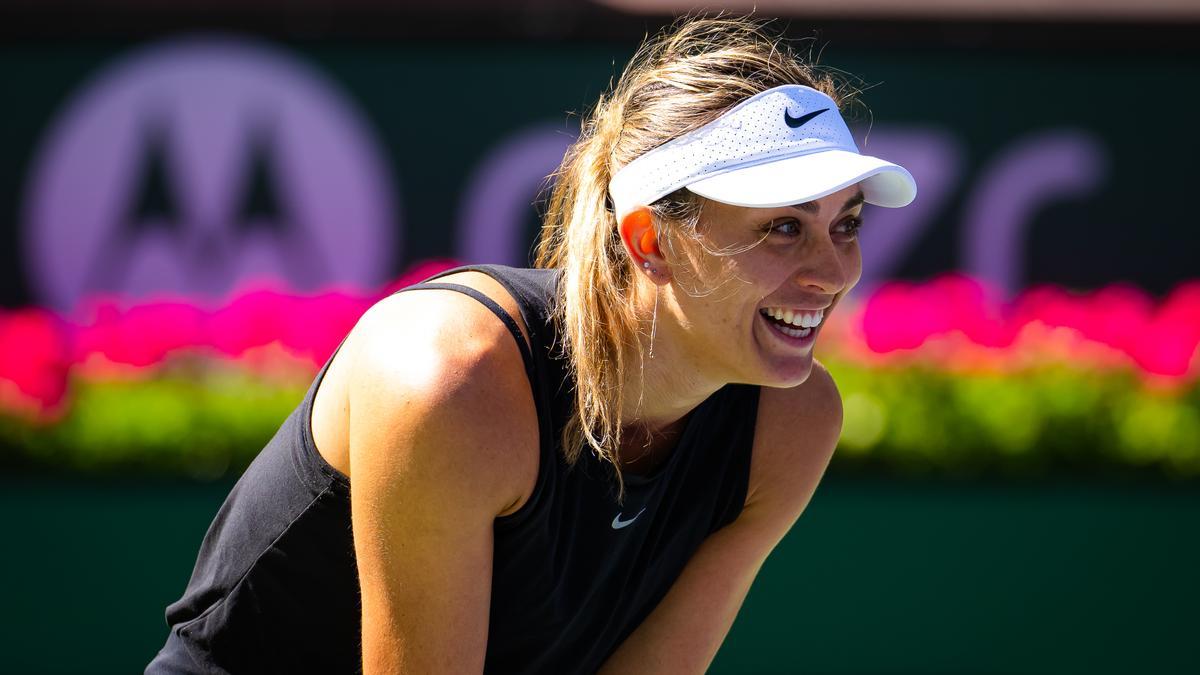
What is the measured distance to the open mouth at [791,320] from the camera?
214cm

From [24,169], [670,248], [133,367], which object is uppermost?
[670,248]

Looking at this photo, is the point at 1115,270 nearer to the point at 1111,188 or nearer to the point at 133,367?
the point at 1111,188

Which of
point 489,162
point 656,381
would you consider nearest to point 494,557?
point 656,381

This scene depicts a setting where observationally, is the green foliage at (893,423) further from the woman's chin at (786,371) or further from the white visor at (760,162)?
the white visor at (760,162)

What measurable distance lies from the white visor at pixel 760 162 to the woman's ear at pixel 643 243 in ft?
0.06

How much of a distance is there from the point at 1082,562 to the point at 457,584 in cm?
359

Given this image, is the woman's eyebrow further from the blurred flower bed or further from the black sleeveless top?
the blurred flower bed

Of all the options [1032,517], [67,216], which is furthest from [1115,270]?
[67,216]

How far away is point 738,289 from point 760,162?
198mm

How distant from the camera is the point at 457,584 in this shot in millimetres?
1931

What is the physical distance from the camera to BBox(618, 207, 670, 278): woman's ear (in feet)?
7.00

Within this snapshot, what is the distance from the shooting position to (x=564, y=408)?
2078mm

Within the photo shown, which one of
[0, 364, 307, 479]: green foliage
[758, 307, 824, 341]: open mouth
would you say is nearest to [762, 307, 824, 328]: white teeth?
[758, 307, 824, 341]: open mouth

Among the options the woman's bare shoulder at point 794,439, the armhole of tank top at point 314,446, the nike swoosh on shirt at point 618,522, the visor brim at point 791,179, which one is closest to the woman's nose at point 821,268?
the visor brim at point 791,179
